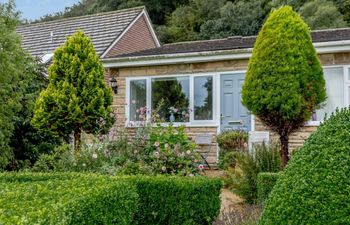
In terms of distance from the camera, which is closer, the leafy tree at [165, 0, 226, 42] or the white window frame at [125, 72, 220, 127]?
the white window frame at [125, 72, 220, 127]

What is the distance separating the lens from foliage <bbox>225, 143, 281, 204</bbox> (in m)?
7.86

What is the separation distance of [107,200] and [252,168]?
4.49 meters

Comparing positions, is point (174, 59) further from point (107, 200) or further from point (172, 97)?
point (107, 200)

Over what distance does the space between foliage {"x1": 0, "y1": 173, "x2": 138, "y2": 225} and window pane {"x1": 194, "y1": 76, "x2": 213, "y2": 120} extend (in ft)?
27.8

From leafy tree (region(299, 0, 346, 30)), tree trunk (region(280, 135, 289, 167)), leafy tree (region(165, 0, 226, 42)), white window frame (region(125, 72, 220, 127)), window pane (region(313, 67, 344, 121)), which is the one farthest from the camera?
leafy tree (region(165, 0, 226, 42))

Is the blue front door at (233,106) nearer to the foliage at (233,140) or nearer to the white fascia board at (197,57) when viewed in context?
the foliage at (233,140)

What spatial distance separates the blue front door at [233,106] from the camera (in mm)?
12586

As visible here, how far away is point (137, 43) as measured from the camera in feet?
73.4

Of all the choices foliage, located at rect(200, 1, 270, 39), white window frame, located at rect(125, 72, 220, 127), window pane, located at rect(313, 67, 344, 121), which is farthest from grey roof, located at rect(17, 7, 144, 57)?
window pane, located at rect(313, 67, 344, 121)

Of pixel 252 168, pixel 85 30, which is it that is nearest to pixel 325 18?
pixel 85 30

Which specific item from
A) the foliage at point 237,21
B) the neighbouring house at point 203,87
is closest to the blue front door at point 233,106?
the neighbouring house at point 203,87

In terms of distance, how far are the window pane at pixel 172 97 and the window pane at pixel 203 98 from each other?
0.90 ft

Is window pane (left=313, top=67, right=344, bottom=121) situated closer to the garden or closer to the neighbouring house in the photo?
the neighbouring house

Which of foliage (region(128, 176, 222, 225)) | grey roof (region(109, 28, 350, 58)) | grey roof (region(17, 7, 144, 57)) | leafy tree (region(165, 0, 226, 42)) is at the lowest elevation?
foliage (region(128, 176, 222, 225))
